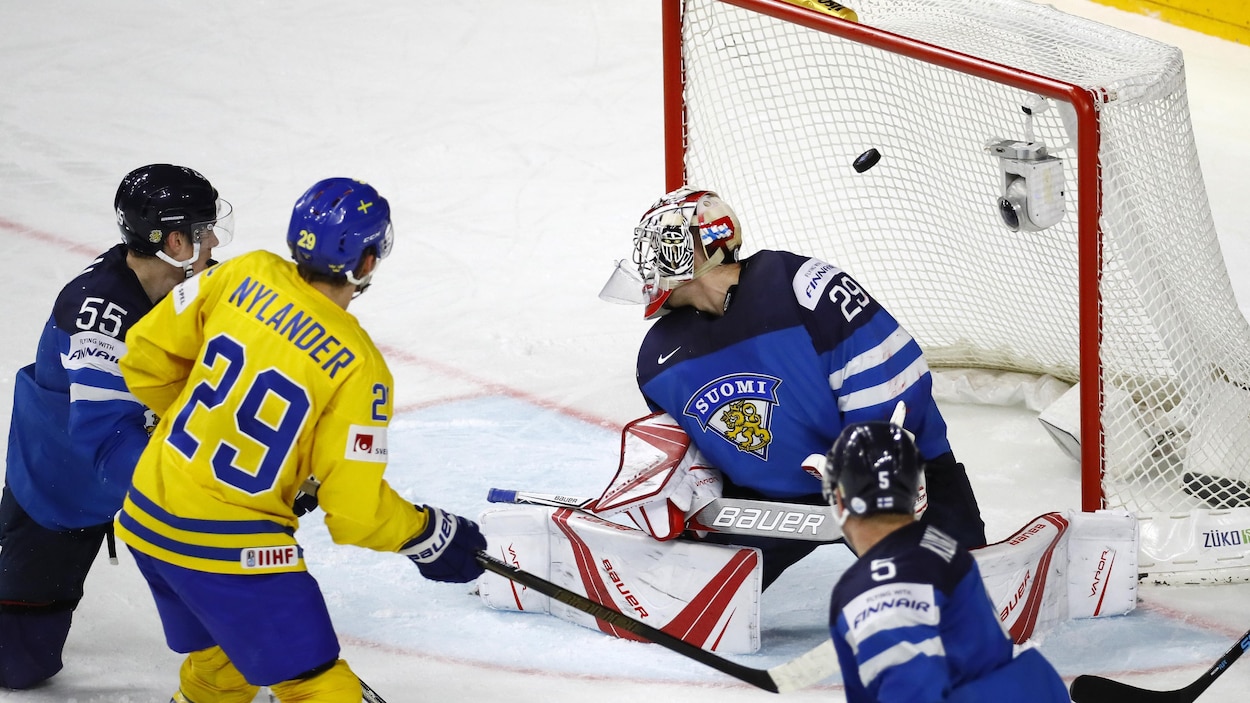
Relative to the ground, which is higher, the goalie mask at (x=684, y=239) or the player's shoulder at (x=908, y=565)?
the goalie mask at (x=684, y=239)

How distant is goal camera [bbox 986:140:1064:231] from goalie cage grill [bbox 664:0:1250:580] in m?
0.07

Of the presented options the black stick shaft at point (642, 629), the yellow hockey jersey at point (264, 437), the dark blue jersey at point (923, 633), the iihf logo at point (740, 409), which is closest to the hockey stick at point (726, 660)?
the black stick shaft at point (642, 629)

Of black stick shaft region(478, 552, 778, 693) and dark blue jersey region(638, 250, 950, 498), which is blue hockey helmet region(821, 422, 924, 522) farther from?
dark blue jersey region(638, 250, 950, 498)

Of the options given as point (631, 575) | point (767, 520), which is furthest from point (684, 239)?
point (631, 575)

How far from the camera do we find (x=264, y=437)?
2.31 m

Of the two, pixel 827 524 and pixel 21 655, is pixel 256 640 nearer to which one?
pixel 21 655

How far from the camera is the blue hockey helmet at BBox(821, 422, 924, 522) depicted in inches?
72.6

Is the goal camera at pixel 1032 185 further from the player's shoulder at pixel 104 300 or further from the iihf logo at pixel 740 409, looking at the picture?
the player's shoulder at pixel 104 300

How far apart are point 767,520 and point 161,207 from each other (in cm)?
140

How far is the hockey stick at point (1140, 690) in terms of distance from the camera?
2.64 meters

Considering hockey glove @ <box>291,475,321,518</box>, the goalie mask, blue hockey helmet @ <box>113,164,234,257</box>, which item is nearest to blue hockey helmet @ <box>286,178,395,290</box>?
hockey glove @ <box>291,475,321,518</box>

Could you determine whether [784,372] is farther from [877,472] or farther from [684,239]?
[877,472]

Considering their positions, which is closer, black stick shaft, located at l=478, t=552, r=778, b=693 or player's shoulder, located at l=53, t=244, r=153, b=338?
black stick shaft, located at l=478, t=552, r=778, b=693

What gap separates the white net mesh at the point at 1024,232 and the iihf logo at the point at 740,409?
81 centimetres
